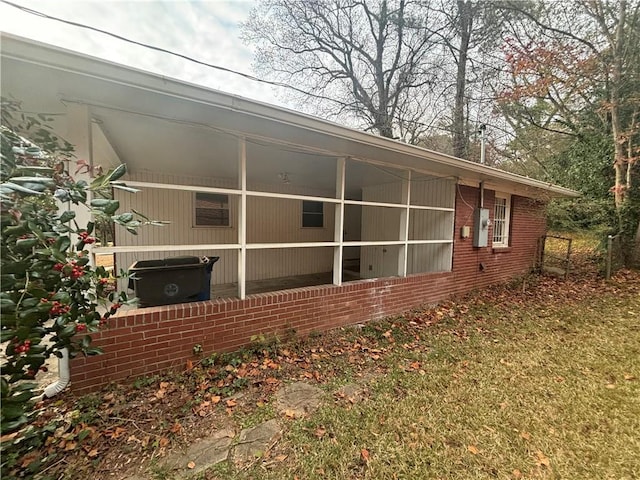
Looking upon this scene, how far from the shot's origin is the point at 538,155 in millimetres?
15609

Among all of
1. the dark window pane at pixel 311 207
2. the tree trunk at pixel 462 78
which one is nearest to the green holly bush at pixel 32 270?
the dark window pane at pixel 311 207

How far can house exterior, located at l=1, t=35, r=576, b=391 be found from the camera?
2.60 meters

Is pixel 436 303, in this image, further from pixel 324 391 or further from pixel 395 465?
pixel 395 465

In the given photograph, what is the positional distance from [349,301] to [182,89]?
11.4 ft

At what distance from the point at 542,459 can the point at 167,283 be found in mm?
4080

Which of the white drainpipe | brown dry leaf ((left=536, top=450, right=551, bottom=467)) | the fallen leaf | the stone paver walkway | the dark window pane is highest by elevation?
the dark window pane

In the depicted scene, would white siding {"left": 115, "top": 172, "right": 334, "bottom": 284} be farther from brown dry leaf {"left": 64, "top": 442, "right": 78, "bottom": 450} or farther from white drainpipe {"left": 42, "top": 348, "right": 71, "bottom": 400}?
brown dry leaf {"left": 64, "top": 442, "right": 78, "bottom": 450}

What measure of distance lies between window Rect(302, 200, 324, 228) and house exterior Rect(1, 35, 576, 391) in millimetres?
48

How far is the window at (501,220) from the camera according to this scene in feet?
25.0

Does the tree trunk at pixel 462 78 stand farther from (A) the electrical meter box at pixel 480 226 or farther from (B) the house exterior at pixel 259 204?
(A) the electrical meter box at pixel 480 226

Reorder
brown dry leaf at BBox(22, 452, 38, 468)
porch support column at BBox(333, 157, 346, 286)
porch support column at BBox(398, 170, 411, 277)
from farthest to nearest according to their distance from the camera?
porch support column at BBox(398, 170, 411, 277)
porch support column at BBox(333, 157, 346, 286)
brown dry leaf at BBox(22, 452, 38, 468)

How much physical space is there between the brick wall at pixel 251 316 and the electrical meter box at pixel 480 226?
15 cm

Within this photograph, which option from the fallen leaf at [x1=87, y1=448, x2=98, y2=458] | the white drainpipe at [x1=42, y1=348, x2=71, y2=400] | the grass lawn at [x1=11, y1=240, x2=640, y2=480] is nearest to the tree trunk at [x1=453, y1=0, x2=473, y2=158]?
the grass lawn at [x1=11, y1=240, x2=640, y2=480]

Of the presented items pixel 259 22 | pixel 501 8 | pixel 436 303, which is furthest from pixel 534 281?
pixel 259 22
